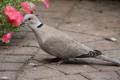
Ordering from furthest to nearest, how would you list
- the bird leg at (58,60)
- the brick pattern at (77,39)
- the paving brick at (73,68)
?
the bird leg at (58,60), the paving brick at (73,68), the brick pattern at (77,39)

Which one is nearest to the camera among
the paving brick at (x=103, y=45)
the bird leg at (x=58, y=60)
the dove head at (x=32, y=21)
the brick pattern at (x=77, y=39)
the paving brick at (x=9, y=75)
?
the paving brick at (x=9, y=75)

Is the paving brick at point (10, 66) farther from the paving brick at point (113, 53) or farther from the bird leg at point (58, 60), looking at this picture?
the paving brick at point (113, 53)

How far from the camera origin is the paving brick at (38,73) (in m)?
4.94

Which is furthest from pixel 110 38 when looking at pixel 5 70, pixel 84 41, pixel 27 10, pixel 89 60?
pixel 5 70

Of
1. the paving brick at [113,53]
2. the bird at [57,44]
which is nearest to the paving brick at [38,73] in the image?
the bird at [57,44]

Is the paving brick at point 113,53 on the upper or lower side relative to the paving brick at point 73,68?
upper

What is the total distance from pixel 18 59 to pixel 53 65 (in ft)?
1.55

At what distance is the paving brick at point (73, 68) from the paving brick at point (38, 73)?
11cm

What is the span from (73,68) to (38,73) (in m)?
0.44

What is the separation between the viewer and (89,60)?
18.2 feet

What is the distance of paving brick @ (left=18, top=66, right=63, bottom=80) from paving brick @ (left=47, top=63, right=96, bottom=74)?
0.11 metres

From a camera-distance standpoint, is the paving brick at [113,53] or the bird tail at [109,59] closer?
the bird tail at [109,59]

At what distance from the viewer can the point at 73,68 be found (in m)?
5.27

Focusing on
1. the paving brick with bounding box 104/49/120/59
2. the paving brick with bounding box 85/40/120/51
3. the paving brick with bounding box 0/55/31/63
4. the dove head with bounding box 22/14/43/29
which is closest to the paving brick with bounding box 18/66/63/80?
the paving brick with bounding box 0/55/31/63
